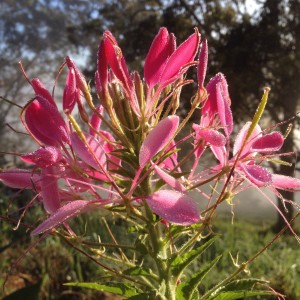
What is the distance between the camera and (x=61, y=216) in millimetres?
560

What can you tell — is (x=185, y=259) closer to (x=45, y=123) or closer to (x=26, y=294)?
(x=45, y=123)

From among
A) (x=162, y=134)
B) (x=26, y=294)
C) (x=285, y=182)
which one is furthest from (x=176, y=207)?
(x=26, y=294)

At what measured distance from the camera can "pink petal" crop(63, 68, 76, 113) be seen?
2.27 ft

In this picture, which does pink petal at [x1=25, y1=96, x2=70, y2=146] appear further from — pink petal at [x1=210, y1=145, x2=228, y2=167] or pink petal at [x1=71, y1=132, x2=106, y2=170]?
pink petal at [x1=210, y1=145, x2=228, y2=167]

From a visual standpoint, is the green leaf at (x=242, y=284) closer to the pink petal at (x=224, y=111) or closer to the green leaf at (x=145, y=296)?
the green leaf at (x=145, y=296)

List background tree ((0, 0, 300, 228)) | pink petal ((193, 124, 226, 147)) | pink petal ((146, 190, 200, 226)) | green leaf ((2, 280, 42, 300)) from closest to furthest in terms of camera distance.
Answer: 1. pink petal ((146, 190, 200, 226))
2. pink petal ((193, 124, 226, 147))
3. green leaf ((2, 280, 42, 300))
4. background tree ((0, 0, 300, 228))

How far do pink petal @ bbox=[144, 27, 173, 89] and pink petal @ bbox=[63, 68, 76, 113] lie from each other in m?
0.11

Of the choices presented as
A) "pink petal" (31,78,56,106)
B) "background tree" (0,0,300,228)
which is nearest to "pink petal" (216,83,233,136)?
"pink petal" (31,78,56,106)

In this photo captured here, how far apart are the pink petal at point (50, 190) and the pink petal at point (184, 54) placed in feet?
0.77

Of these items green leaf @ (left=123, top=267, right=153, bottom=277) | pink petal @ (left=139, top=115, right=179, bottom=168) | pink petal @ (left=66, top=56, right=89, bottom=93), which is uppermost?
pink petal @ (left=66, top=56, right=89, bottom=93)

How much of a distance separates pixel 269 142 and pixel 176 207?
0.23 metres

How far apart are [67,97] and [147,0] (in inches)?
318

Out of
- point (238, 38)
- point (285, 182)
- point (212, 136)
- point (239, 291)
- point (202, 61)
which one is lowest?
point (239, 291)

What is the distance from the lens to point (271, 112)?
702 centimetres
